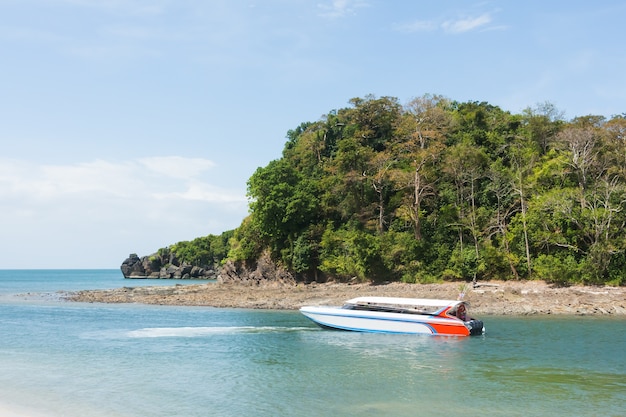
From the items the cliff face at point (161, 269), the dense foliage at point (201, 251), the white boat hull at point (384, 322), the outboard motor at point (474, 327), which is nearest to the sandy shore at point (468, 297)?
the outboard motor at point (474, 327)

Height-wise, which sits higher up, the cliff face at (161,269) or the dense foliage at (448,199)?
the dense foliage at (448,199)

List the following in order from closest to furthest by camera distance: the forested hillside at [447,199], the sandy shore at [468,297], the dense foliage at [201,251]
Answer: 1. the sandy shore at [468,297]
2. the forested hillside at [447,199]
3. the dense foliage at [201,251]

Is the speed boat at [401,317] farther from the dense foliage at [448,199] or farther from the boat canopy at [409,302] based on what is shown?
the dense foliage at [448,199]

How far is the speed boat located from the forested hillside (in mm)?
17946

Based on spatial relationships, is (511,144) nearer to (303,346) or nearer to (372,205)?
(372,205)

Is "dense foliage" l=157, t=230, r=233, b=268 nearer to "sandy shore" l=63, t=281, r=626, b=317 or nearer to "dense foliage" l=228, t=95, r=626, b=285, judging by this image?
"dense foliage" l=228, t=95, r=626, b=285

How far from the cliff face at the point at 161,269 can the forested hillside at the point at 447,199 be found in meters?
62.4

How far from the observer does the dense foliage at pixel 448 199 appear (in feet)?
146

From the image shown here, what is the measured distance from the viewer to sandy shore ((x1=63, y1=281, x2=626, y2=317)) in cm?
3797

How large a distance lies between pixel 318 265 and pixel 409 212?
12.5 metres

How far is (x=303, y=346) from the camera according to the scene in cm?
2642

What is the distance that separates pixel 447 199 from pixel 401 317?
90.8 feet

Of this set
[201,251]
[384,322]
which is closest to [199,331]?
[384,322]

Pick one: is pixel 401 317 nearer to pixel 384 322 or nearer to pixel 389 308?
pixel 384 322
